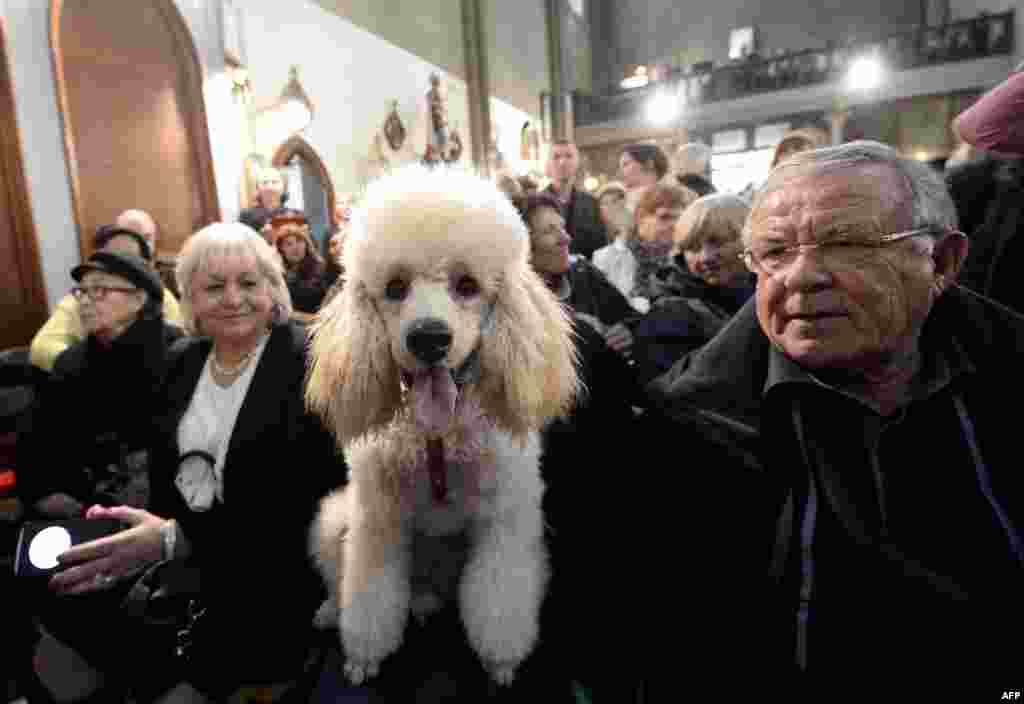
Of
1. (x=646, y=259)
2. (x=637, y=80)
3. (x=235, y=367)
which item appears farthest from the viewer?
(x=637, y=80)

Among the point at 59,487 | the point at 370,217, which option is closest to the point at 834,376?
the point at 370,217

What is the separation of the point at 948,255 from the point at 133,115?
15.3 ft

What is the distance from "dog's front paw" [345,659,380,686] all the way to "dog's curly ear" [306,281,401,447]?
392mm

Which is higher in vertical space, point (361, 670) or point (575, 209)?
point (575, 209)

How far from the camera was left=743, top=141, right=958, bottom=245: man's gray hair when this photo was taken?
2.94 feet

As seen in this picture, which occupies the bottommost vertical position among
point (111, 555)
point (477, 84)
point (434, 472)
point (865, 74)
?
point (111, 555)

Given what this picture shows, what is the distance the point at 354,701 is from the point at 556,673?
365mm

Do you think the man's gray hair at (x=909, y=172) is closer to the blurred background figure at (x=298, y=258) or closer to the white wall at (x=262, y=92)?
the white wall at (x=262, y=92)

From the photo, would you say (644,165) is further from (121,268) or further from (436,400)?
(436,400)

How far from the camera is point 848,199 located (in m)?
0.89

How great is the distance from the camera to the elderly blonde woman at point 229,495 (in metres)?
1.30

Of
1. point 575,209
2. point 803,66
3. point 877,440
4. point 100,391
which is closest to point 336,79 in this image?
point 575,209

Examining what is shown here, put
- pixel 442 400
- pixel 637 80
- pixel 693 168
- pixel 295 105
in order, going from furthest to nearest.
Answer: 1. pixel 637 80
2. pixel 295 105
3. pixel 693 168
4. pixel 442 400

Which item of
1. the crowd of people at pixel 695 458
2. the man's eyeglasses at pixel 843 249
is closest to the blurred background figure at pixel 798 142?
the crowd of people at pixel 695 458
